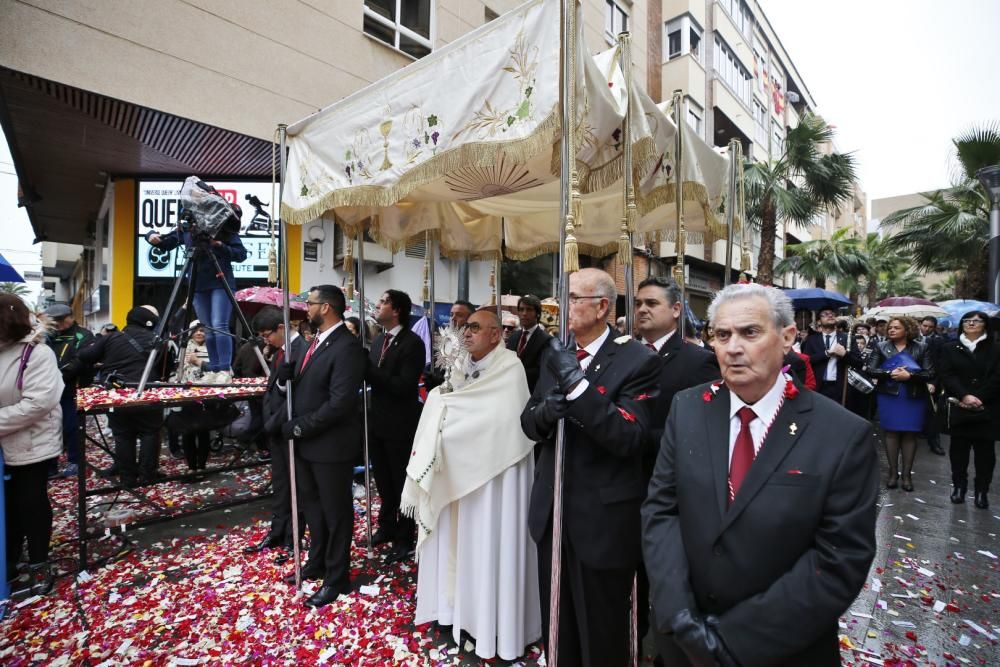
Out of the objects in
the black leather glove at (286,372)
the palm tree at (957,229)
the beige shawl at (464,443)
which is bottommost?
the beige shawl at (464,443)

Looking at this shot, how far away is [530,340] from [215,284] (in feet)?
11.8

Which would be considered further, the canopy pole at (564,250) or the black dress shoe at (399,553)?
the black dress shoe at (399,553)

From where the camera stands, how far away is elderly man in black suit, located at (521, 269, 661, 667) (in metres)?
2.22

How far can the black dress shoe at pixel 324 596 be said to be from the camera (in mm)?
3447

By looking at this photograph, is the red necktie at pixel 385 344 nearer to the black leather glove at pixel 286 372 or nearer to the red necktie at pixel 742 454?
the black leather glove at pixel 286 372

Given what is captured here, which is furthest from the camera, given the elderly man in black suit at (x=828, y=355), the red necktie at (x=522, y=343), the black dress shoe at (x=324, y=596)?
the elderly man in black suit at (x=828, y=355)

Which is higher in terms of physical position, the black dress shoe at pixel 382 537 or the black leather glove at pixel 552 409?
the black leather glove at pixel 552 409

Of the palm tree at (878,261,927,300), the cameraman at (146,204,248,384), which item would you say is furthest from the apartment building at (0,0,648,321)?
the palm tree at (878,261,927,300)

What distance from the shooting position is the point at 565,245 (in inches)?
97.1

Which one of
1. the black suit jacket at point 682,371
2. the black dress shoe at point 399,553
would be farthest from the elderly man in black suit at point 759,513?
the black dress shoe at point 399,553

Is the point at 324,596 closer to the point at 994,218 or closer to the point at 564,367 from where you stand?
the point at 564,367

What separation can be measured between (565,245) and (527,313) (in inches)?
114

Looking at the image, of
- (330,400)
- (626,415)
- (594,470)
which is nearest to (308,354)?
(330,400)

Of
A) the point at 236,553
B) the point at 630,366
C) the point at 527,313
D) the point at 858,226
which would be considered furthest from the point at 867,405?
the point at 858,226
